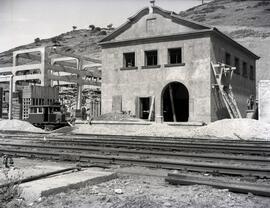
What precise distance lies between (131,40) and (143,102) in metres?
4.83

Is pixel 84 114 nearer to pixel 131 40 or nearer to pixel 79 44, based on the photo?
pixel 131 40

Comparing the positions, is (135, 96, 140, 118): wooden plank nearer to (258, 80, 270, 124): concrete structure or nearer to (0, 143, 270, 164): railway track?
(258, 80, 270, 124): concrete structure

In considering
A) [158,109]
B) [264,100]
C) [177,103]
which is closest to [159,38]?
[158,109]

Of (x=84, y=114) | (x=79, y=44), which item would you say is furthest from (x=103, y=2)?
(x=79, y=44)

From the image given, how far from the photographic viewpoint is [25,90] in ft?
101

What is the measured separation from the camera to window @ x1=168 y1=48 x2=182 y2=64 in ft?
87.0

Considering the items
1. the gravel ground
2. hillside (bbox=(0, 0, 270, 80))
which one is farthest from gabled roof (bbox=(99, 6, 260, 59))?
hillside (bbox=(0, 0, 270, 80))

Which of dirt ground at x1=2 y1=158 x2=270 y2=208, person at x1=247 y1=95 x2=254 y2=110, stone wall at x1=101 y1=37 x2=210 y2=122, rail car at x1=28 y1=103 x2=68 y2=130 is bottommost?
dirt ground at x1=2 y1=158 x2=270 y2=208

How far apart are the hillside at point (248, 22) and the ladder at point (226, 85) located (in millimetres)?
27565

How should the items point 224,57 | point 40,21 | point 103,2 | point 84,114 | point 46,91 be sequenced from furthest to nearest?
1. point 84,114
2. point 46,91
3. point 224,57
4. point 40,21
5. point 103,2

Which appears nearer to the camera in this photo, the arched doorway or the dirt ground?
the dirt ground

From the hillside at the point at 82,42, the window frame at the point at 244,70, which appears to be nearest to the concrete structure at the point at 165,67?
the window frame at the point at 244,70

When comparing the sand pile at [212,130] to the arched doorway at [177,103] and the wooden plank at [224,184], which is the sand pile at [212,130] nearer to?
the arched doorway at [177,103]

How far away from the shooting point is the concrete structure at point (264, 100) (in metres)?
23.5
